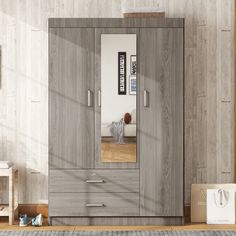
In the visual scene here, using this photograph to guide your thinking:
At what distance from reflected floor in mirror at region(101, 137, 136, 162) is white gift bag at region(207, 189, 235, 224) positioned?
821mm

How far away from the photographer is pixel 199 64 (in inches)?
220

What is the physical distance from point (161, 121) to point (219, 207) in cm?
97

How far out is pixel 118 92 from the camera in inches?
202

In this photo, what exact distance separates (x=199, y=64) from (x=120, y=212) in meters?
1.62

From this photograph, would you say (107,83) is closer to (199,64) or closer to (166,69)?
(166,69)

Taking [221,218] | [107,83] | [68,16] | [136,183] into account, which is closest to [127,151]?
[136,183]

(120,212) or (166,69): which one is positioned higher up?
(166,69)

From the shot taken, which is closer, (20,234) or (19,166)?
(20,234)

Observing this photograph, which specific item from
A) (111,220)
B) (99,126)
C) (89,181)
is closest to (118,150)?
→ (99,126)

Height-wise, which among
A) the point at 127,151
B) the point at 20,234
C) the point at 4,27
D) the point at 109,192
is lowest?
the point at 20,234

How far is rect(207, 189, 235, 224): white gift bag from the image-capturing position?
17.4 feet

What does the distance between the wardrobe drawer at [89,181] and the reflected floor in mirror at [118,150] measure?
0.12 meters

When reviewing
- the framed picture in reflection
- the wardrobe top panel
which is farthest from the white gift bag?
the wardrobe top panel

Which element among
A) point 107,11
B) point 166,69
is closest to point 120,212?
point 166,69
